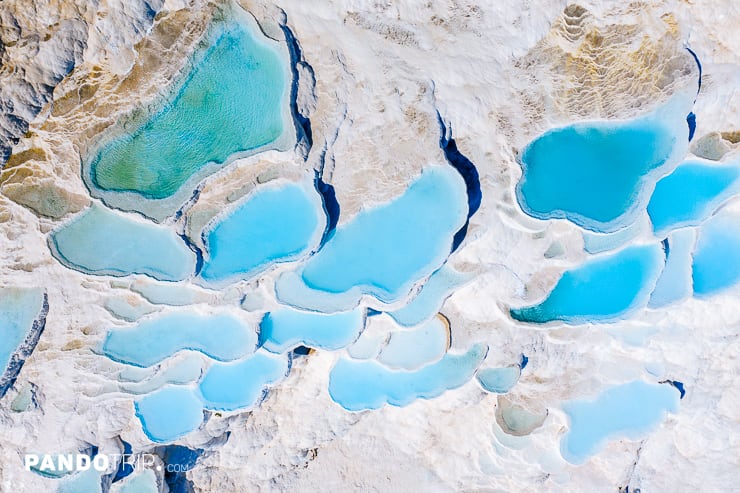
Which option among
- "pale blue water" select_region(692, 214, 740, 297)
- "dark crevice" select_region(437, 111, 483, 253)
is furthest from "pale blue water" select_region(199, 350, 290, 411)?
"pale blue water" select_region(692, 214, 740, 297)

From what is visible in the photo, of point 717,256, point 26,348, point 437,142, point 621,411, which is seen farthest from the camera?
point 621,411

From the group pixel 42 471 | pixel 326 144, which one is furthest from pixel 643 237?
pixel 42 471

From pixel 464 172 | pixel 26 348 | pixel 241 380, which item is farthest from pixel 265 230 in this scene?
pixel 26 348

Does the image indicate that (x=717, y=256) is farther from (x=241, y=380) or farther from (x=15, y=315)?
(x=15, y=315)

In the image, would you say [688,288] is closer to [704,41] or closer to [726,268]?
[726,268]

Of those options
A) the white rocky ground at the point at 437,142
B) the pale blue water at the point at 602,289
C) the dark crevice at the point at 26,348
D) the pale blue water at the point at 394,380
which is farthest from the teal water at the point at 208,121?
the pale blue water at the point at 602,289

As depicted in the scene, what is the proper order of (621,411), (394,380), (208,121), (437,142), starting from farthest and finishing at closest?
1. (621,411)
2. (394,380)
3. (437,142)
4. (208,121)
